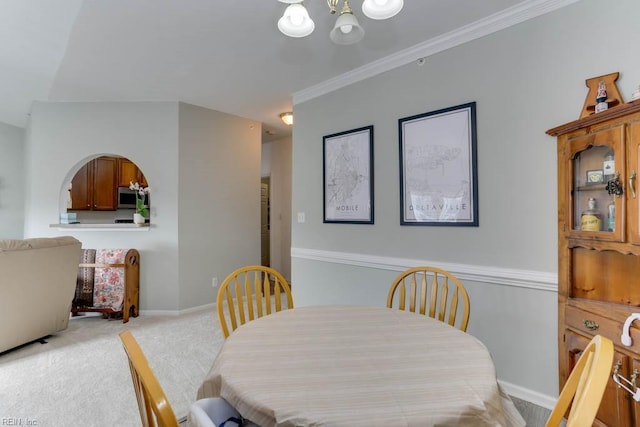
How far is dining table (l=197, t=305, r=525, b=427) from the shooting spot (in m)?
0.81

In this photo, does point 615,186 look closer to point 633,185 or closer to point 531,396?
point 633,185

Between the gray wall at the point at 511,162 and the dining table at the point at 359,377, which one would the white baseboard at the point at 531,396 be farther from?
the dining table at the point at 359,377

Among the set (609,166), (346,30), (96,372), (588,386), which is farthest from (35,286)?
(609,166)

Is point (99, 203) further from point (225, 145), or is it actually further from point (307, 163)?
point (307, 163)

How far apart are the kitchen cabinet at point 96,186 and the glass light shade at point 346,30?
209 inches

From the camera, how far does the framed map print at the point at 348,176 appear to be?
288 cm

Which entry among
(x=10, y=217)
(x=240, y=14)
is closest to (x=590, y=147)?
(x=240, y=14)

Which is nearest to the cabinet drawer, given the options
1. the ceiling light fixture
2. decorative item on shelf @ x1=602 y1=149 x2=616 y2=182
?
decorative item on shelf @ x1=602 y1=149 x2=616 y2=182

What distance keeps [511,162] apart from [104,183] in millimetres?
5865

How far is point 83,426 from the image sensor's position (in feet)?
5.97

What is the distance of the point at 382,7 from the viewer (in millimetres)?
1278

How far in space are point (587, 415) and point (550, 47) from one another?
210 centimetres

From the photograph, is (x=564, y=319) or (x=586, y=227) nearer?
(x=586, y=227)

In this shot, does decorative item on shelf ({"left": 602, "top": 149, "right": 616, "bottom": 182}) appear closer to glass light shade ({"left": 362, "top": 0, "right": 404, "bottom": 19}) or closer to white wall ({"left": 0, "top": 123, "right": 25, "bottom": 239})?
glass light shade ({"left": 362, "top": 0, "right": 404, "bottom": 19})
